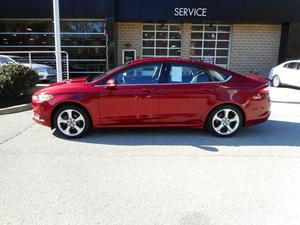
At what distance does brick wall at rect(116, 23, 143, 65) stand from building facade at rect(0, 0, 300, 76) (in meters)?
0.05

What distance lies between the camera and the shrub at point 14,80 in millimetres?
8641

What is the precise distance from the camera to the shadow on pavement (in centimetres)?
582

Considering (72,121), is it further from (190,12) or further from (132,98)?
(190,12)

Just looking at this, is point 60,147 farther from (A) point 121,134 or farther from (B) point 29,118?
(B) point 29,118

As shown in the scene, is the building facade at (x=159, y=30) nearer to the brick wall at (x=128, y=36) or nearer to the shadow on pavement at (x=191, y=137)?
the brick wall at (x=128, y=36)

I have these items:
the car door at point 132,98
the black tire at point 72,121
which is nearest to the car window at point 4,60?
the black tire at point 72,121

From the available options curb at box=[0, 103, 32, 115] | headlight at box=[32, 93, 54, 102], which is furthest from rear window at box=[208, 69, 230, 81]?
curb at box=[0, 103, 32, 115]

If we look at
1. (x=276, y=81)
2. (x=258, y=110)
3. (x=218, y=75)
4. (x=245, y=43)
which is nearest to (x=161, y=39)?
(x=245, y=43)

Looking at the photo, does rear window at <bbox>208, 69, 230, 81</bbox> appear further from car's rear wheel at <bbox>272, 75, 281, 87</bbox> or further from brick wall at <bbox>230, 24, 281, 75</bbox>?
brick wall at <bbox>230, 24, 281, 75</bbox>

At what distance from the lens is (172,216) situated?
338 centimetres

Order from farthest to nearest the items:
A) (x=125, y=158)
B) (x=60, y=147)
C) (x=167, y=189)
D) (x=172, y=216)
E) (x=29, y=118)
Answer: (x=29, y=118)
(x=60, y=147)
(x=125, y=158)
(x=167, y=189)
(x=172, y=216)

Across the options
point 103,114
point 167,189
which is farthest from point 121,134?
point 167,189

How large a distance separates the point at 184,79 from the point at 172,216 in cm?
325

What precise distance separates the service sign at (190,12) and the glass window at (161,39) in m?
1.77
